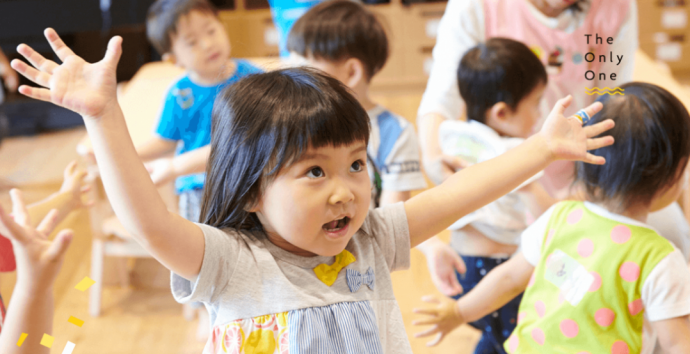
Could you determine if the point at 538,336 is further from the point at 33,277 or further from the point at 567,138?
the point at 33,277

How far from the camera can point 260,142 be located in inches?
15.2

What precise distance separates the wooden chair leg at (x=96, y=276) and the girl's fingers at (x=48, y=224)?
0.71 ft

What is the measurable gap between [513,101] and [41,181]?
56 centimetres

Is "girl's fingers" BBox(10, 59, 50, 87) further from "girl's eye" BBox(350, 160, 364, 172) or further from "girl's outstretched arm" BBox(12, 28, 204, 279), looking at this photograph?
"girl's eye" BBox(350, 160, 364, 172)

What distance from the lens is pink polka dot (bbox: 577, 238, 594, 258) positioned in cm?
51

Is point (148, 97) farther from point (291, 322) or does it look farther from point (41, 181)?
point (291, 322)

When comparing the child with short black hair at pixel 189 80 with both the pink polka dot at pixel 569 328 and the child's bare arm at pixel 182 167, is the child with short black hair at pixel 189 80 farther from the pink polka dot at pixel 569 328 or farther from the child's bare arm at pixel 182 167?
the pink polka dot at pixel 569 328

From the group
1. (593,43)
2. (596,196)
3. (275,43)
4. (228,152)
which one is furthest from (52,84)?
(275,43)

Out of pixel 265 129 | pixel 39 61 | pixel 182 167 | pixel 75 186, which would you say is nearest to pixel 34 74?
pixel 39 61

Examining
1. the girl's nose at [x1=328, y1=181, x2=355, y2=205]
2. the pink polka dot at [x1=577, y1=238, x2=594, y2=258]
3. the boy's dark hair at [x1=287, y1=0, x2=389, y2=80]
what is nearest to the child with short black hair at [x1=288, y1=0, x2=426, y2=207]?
the boy's dark hair at [x1=287, y1=0, x2=389, y2=80]

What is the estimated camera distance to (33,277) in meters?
0.47

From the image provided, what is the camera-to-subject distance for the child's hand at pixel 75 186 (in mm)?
555

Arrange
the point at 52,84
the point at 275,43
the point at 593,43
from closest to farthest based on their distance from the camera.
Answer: the point at 52,84 → the point at 593,43 → the point at 275,43

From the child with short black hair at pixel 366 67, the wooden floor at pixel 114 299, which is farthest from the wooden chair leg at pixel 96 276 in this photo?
the child with short black hair at pixel 366 67
